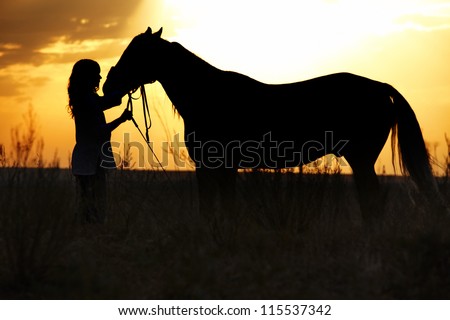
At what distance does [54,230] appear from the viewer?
5.35 m

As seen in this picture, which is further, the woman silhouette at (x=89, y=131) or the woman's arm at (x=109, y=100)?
the woman's arm at (x=109, y=100)

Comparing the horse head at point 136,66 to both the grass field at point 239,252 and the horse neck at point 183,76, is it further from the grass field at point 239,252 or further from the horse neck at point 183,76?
the grass field at point 239,252

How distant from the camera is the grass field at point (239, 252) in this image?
509cm

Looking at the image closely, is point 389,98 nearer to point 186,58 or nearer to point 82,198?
point 186,58

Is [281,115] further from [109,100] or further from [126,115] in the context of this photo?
[109,100]

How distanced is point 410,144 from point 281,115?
5.15 feet

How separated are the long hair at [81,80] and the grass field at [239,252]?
1466 millimetres

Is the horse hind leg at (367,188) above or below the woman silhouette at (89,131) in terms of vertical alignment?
below

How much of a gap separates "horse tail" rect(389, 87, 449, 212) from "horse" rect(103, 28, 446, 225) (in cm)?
1

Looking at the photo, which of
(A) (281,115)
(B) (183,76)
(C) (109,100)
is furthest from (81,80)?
(A) (281,115)

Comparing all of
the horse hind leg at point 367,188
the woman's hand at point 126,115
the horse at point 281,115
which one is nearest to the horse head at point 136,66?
the horse at point 281,115

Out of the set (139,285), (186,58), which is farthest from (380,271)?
(186,58)

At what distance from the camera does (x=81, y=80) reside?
729cm

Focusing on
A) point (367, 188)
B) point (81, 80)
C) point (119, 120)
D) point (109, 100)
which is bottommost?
point (367, 188)
